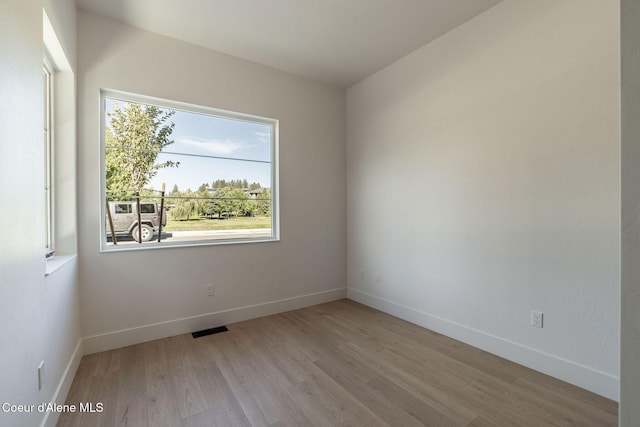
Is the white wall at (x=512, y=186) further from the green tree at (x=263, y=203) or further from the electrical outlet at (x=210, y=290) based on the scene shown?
the electrical outlet at (x=210, y=290)

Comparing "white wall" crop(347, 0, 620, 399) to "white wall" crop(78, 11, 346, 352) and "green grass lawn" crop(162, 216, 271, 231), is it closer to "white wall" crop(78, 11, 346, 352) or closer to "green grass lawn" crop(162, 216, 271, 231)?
"white wall" crop(78, 11, 346, 352)

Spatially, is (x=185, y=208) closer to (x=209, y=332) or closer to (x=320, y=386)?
(x=209, y=332)

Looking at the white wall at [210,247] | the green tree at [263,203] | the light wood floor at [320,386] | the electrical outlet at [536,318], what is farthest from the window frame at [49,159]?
the electrical outlet at [536,318]

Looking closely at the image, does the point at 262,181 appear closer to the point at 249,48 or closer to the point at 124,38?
the point at 249,48

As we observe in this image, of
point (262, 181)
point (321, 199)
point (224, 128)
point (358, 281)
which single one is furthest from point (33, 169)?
point (358, 281)

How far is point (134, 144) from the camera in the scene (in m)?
2.77

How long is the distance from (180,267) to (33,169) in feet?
5.12

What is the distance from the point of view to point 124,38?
2594mm

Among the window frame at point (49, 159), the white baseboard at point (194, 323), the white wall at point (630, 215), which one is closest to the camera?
the white wall at point (630, 215)

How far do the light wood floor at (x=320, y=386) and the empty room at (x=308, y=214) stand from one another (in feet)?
0.06

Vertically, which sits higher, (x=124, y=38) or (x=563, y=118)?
(x=124, y=38)

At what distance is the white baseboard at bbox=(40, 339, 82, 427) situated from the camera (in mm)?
1567

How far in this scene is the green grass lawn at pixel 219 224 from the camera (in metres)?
2.96

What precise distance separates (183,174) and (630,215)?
316cm
